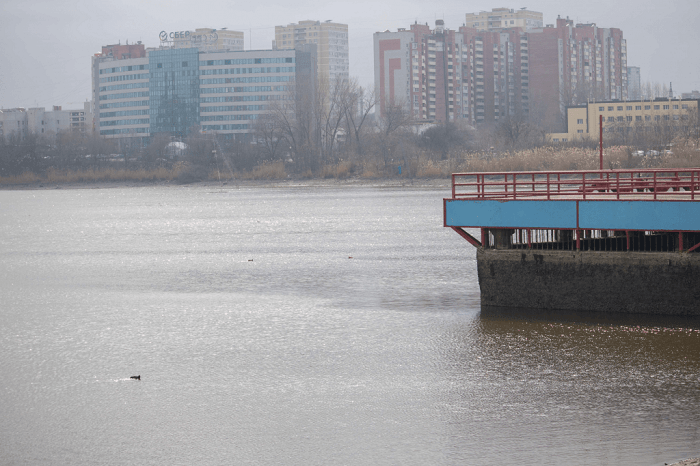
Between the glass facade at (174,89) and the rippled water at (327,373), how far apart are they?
555 feet

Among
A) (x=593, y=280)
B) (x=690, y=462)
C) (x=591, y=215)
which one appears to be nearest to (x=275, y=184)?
(x=593, y=280)

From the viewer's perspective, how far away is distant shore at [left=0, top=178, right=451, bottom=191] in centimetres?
9756

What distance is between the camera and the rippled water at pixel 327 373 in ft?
36.2

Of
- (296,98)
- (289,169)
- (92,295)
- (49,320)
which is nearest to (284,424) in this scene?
(49,320)

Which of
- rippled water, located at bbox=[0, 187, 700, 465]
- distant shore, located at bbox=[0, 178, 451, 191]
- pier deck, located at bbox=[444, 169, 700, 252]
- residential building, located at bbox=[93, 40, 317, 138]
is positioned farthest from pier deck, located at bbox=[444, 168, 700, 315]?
residential building, located at bbox=[93, 40, 317, 138]

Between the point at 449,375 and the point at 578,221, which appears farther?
the point at 578,221

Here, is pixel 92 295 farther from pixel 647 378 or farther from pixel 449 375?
pixel 647 378

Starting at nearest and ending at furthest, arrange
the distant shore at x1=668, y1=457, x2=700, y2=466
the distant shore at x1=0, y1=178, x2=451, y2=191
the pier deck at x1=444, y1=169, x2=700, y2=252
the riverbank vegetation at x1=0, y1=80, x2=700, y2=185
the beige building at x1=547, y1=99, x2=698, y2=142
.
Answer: the distant shore at x1=668, y1=457, x2=700, y2=466 < the pier deck at x1=444, y1=169, x2=700, y2=252 < the riverbank vegetation at x1=0, y1=80, x2=700, y2=185 < the distant shore at x1=0, y1=178, x2=451, y2=191 < the beige building at x1=547, y1=99, x2=698, y2=142

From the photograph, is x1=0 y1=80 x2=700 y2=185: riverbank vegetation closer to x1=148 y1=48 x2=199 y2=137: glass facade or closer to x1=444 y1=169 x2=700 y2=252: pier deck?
x1=148 y1=48 x2=199 y2=137: glass facade

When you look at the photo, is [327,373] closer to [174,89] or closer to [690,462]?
[690,462]

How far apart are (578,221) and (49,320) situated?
12.5 meters

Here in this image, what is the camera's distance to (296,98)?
13412cm

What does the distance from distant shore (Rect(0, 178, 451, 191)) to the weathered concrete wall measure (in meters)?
70.7

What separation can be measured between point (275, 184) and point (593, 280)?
9668 cm
